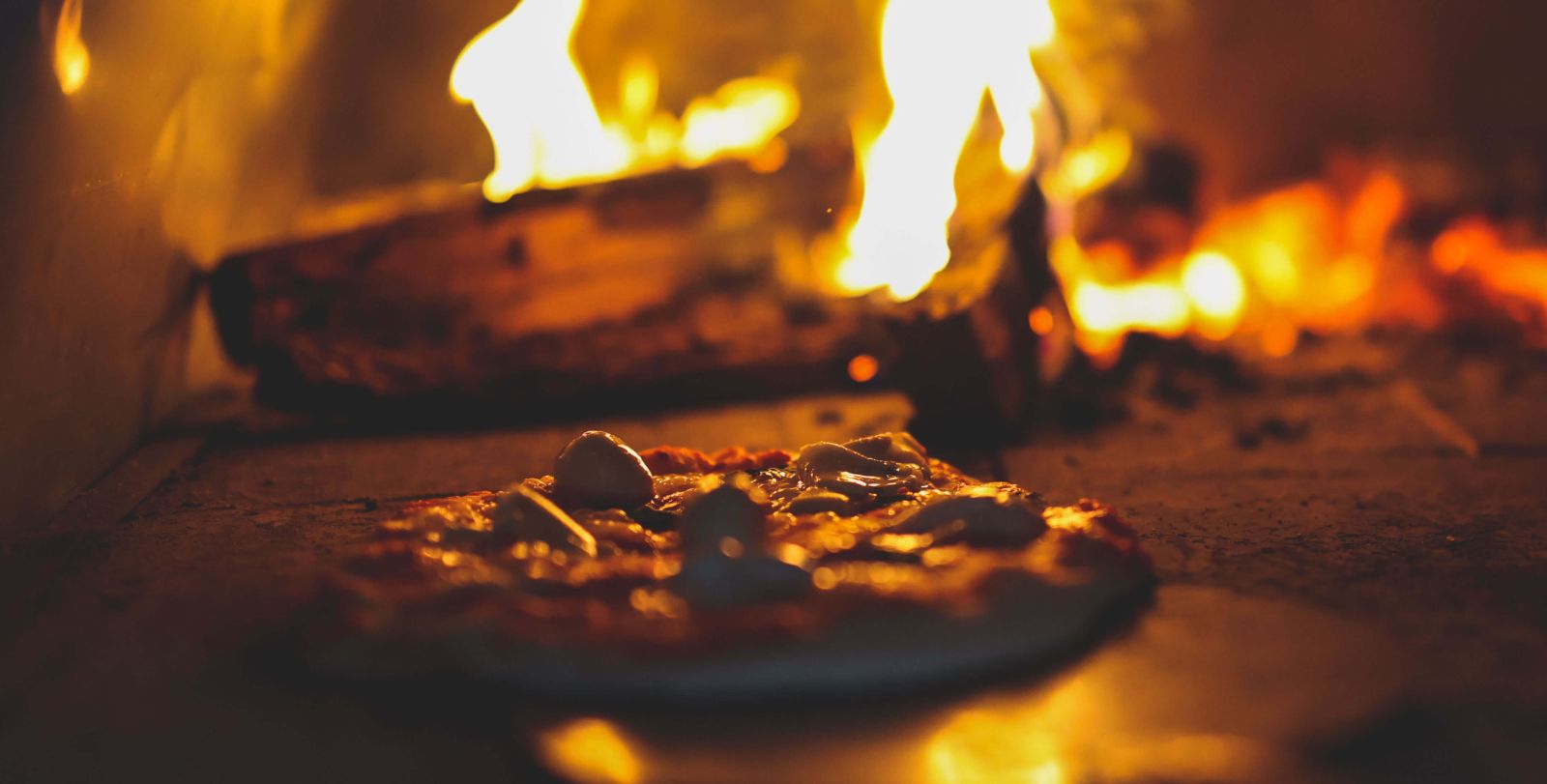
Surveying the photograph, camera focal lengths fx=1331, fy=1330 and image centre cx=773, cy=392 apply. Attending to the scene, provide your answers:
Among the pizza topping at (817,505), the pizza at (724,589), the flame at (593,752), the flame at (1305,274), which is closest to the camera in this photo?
the flame at (593,752)

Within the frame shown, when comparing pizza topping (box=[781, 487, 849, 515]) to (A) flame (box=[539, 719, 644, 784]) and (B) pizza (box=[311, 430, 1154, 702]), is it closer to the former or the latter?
(B) pizza (box=[311, 430, 1154, 702])

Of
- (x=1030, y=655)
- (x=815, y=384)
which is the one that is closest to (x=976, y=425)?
(x=815, y=384)

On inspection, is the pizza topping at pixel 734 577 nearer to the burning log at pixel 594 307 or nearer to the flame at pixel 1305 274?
the burning log at pixel 594 307

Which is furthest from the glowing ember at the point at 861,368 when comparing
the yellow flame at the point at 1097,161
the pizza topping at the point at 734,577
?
the pizza topping at the point at 734,577

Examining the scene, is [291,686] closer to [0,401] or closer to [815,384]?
[0,401]

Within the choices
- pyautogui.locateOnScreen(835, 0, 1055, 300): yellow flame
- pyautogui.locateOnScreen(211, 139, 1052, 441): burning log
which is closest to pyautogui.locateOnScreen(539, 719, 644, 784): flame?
pyautogui.locateOnScreen(211, 139, 1052, 441): burning log

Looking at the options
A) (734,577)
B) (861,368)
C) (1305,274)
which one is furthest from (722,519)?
(1305,274)
